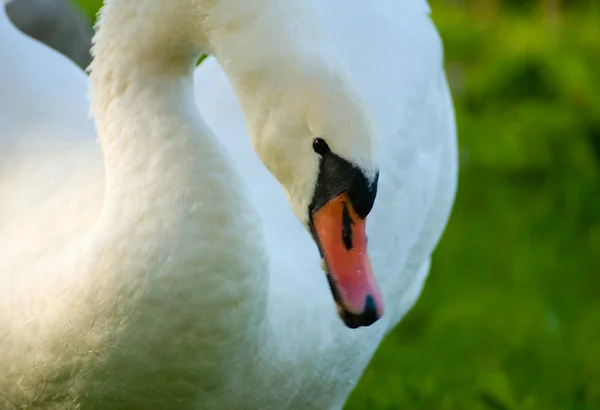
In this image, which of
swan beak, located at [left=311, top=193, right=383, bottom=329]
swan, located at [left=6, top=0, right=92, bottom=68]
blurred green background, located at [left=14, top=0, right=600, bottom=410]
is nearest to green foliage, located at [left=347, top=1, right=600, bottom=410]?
blurred green background, located at [left=14, top=0, right=600, bottom=410]

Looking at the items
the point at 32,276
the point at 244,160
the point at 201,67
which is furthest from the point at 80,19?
the point at 32,276

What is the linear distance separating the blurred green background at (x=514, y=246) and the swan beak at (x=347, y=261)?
1.53 meters

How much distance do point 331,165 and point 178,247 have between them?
0.36 metres

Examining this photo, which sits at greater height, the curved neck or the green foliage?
the curved neck

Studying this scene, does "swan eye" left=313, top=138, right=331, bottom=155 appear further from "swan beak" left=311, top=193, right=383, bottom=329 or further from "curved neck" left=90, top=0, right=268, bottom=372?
"curved neck" left=90, top=0, right=268, bottom=372

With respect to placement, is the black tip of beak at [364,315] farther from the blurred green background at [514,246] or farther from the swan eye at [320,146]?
the blurred green background at [514,246]

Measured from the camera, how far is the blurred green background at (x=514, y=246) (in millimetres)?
3887

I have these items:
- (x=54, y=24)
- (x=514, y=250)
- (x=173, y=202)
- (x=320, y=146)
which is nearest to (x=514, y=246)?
(x=514, y=250)

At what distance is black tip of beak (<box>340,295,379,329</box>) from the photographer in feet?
6.79

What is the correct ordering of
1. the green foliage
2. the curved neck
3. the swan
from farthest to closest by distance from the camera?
the swan → the green foliage → the curved neck

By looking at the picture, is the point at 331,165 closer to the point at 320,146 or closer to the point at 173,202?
the point at 320,146

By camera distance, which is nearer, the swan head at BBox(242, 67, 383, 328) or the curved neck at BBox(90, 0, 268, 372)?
the swan head at BBox(242, 67, 383, 328)

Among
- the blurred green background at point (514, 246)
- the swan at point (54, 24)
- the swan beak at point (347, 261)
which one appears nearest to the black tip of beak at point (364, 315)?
the swan beak at point (347, 261)

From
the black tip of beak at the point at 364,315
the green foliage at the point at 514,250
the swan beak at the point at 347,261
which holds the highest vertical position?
the swan beak at the point at 347,261
